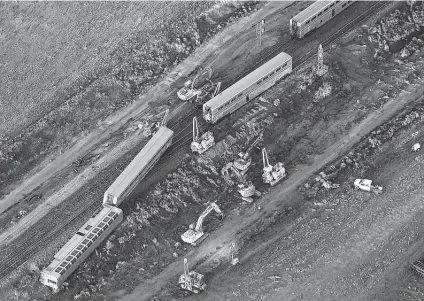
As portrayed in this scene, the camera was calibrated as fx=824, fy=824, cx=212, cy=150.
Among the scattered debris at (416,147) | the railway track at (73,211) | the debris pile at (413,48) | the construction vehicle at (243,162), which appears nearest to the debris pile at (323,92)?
the debris pile at (413,48)

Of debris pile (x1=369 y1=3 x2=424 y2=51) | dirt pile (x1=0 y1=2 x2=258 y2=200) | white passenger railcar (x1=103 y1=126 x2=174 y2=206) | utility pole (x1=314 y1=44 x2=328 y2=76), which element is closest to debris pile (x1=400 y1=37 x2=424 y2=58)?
debris pile (x1=369 y1=3 x2=424 y2=51)

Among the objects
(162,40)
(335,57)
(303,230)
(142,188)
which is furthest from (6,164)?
(335,57)

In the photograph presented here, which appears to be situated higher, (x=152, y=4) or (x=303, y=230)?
(x=152, y=4)

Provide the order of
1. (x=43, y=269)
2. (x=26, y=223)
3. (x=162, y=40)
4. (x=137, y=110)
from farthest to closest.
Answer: (x=162, y=40)
(x=137, y=110)
(x=26, y=223)
(x=43, y=269)

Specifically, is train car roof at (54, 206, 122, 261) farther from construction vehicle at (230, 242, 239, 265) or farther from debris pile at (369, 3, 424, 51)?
debris pile at (369, 3, 424, 51)

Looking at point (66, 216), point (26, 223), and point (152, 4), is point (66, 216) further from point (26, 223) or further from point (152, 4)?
point (152, 4)

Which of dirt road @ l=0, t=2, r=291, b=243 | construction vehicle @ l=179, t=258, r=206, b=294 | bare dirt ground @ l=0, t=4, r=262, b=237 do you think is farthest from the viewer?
dirt road @ l=0, t=2, r=291, b=243

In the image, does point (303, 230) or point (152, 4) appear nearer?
point (303, 230)

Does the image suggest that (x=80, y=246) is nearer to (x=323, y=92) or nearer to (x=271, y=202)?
(x=271, y=202)
